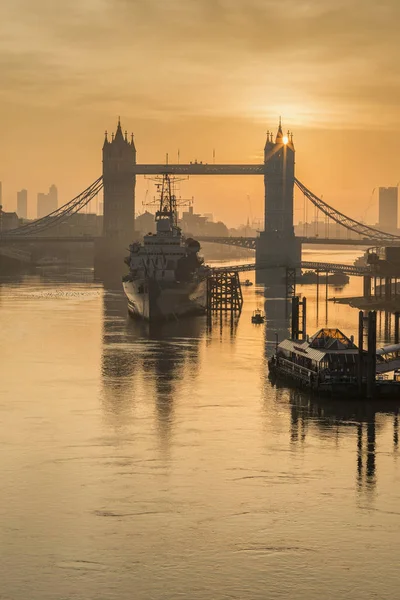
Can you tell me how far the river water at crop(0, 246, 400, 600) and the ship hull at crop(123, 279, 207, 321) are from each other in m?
38.3

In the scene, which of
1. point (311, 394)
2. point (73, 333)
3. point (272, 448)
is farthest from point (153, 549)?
point (73, 333)

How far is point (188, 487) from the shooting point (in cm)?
4447

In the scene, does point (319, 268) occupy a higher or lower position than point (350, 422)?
higher

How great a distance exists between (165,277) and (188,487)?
271ft

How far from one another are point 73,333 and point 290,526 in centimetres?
6344

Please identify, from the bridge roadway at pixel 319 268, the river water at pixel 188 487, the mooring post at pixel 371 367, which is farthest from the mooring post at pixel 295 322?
the bridge roadway at pixel 319 268

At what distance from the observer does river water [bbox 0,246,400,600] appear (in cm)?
3553

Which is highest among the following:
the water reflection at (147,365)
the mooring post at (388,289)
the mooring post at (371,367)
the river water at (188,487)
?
the mooring post at (388,289)

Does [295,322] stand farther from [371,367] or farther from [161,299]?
[161,299]

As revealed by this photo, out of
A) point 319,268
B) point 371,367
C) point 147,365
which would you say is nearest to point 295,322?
A: point 147,365

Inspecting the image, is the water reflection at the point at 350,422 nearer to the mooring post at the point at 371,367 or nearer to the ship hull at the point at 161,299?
the mooring post at the point at 371,367

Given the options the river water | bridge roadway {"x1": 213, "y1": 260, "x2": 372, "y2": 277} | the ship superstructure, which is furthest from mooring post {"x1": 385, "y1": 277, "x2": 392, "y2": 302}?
the river water

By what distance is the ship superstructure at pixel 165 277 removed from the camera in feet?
391

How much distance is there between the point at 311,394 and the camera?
213 feet
